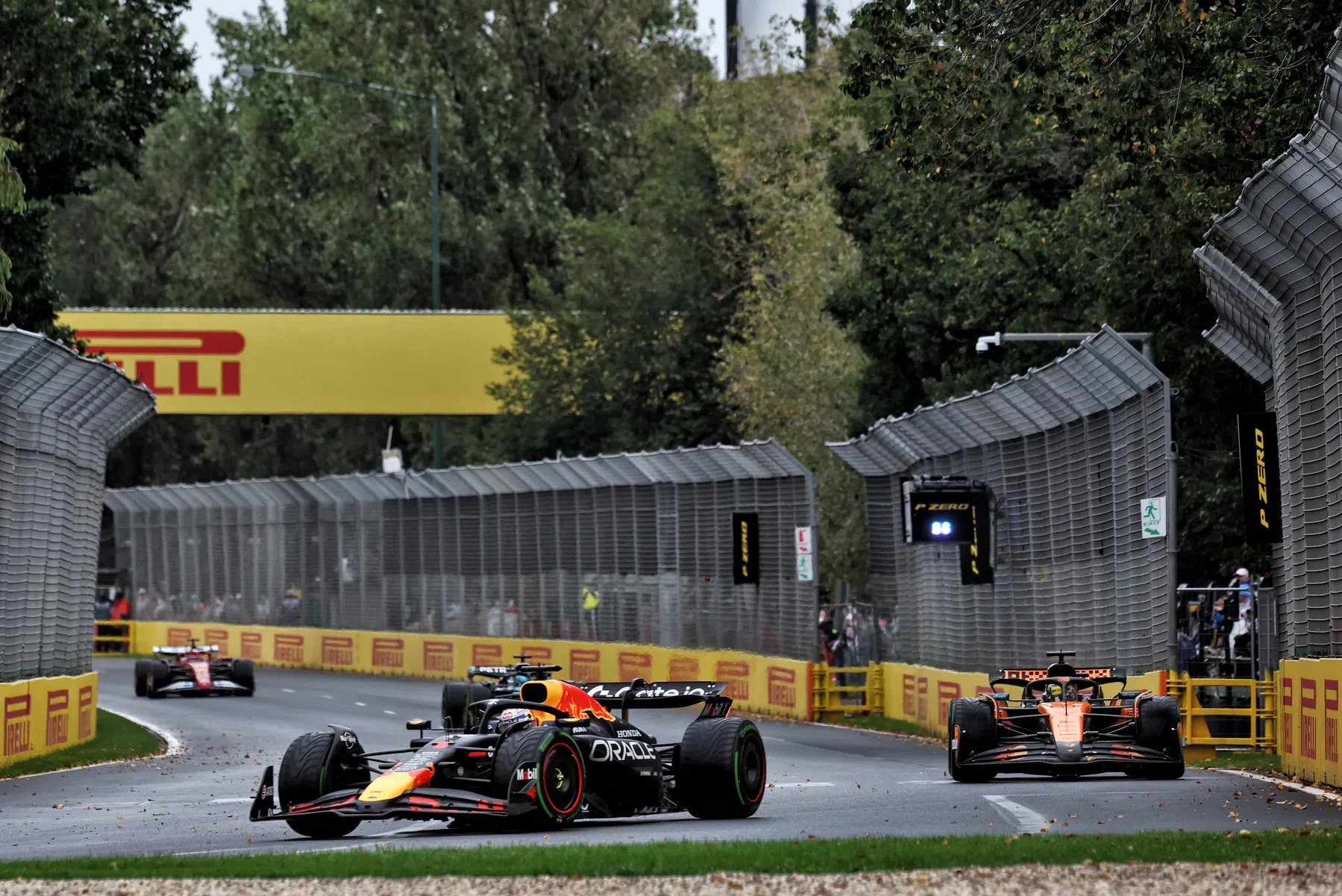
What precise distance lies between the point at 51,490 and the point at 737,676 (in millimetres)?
11785

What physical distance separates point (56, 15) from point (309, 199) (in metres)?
39.7

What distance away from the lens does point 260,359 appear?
149 ft

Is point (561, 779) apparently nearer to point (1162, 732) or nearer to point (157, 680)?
point (1162, 732)

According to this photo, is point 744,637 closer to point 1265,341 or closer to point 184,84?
point 184,84

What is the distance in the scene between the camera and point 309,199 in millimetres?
65750

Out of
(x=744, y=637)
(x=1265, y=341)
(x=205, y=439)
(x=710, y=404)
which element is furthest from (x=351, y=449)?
(x=1265, y=341)

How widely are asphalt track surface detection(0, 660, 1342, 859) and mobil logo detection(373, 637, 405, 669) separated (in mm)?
17385

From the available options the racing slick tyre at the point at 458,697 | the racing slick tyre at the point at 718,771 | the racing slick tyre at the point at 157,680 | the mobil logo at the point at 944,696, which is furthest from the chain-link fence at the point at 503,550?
the racing slick tyre at the point at 718,771

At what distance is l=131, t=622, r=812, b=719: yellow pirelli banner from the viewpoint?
30312mm

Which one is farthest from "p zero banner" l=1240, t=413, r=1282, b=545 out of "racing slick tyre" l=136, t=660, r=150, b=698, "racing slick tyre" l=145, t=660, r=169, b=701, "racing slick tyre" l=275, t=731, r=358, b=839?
"racing slick tyre" l=136, t=660, r=150, b=698

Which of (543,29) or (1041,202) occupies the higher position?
(543,29)

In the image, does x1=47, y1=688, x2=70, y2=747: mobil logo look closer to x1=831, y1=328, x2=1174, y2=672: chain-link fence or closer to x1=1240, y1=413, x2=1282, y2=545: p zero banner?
x1=831, y1=328, x2=1174, y2=672: chain-link fence

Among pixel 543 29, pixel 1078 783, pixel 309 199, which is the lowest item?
pixel 1078 783

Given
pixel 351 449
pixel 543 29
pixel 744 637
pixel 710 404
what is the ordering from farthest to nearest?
pixel 351 449 < pixel 543 29 < pixel 710 404 < pixel 744 637
